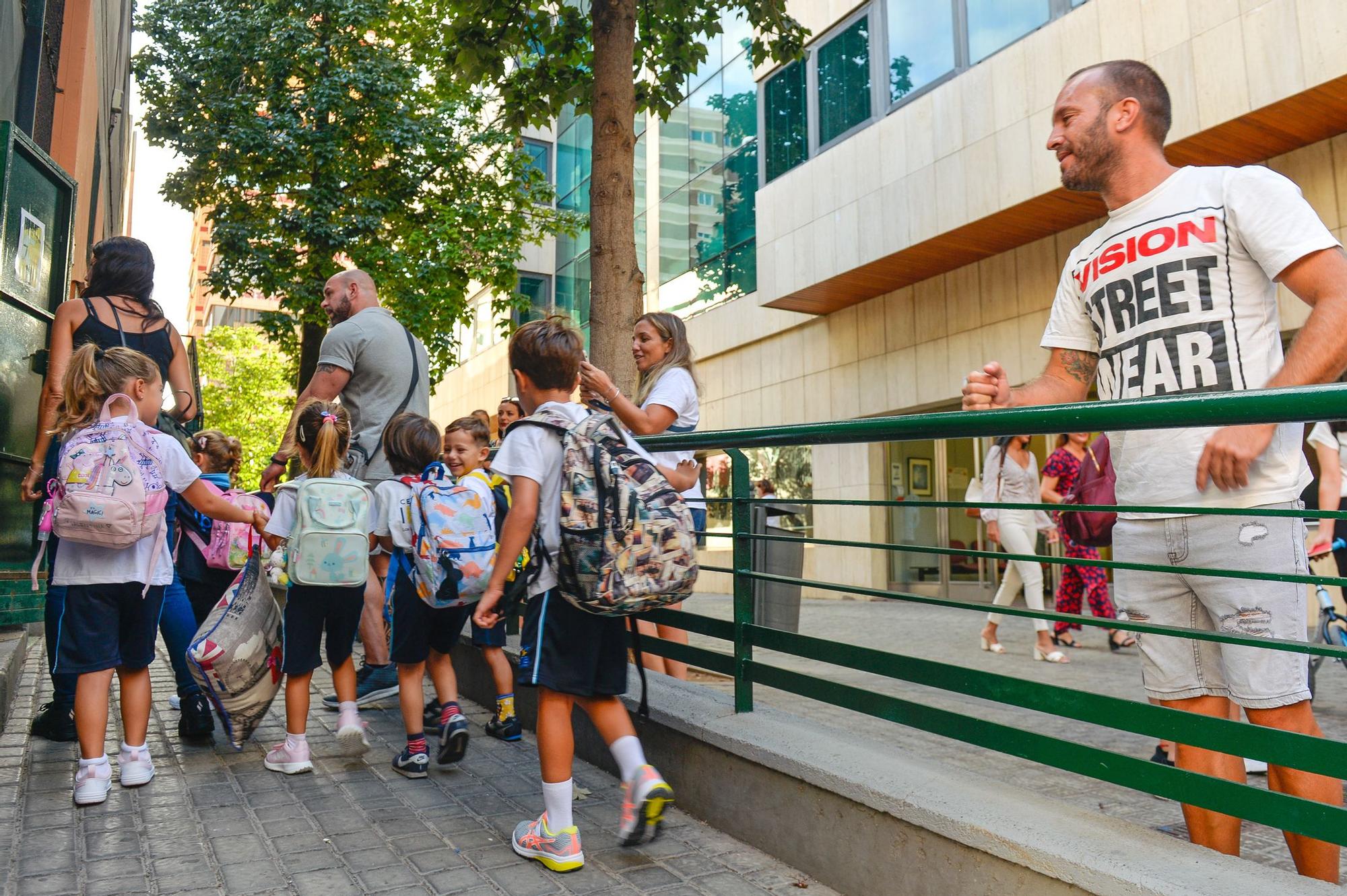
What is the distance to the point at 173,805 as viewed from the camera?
3.67 meters

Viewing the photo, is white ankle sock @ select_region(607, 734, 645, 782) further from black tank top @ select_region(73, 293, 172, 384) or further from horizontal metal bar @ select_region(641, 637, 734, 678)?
black tank top @ select_region(73, 293, 172, 384)

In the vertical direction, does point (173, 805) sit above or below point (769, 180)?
below

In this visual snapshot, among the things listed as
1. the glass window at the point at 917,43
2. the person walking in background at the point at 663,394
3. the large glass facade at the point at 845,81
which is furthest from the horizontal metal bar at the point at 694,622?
the large glass facade at the point at 845,81

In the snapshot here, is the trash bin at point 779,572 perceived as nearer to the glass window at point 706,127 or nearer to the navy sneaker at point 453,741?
the navy sneaker at point 453,741

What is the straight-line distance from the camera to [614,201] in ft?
21.6

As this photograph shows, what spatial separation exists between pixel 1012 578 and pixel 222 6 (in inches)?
577

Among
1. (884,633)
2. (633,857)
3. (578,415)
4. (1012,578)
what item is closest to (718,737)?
(633,857)

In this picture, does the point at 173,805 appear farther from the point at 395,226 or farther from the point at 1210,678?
the point at 395,226

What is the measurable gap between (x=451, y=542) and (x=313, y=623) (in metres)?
0.80

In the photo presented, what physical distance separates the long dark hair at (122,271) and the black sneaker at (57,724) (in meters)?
1.84

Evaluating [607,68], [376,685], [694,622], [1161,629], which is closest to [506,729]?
[376,685]

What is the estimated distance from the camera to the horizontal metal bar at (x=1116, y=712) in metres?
2.02

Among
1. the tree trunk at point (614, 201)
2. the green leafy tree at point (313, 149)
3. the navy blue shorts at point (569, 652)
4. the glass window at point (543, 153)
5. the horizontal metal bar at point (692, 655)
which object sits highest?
the glass window at point (543, 153)

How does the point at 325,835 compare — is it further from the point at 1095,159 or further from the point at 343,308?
the point at 1095,159
